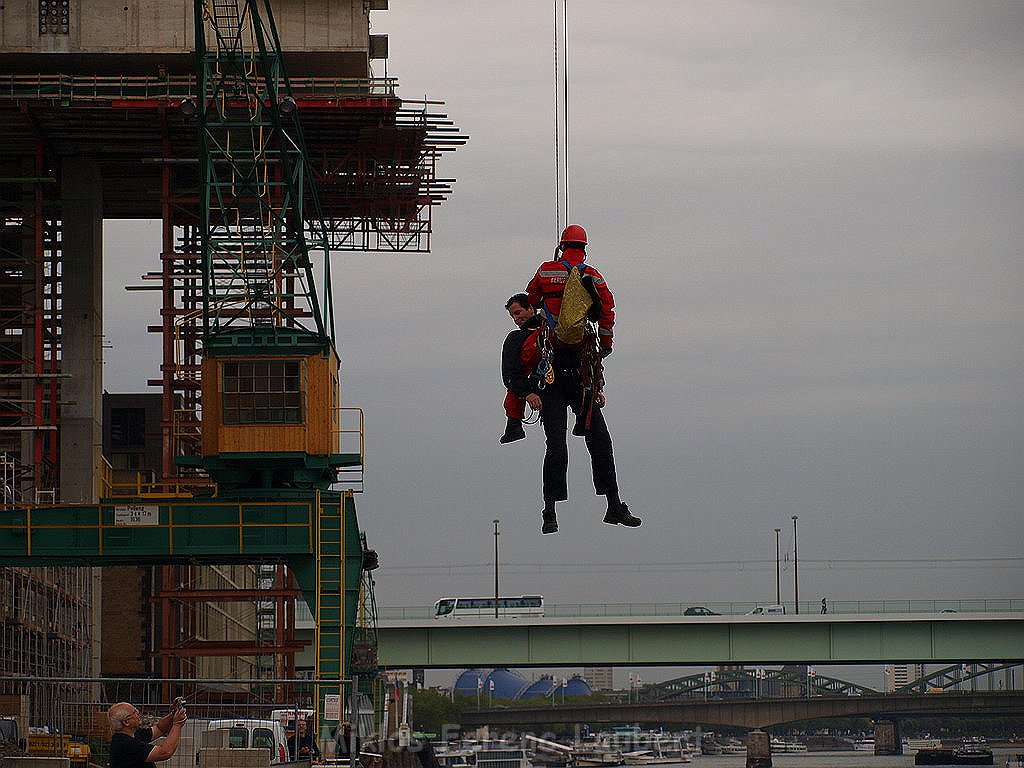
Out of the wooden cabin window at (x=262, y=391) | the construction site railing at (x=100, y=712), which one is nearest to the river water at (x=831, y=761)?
the wooden cabin window at (x=262, y=391)

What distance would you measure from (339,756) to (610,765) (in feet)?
300

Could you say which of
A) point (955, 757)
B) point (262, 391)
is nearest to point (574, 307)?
point (262, 391)

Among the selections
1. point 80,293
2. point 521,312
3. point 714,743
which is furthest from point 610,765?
point 521,312

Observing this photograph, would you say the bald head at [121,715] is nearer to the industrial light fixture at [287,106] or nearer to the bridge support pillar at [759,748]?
the industrial light fixture at [287,106]

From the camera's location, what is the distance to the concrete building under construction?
208 feet

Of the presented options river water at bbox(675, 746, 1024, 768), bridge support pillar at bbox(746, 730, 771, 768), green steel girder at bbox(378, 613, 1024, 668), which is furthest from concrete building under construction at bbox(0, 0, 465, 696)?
river water at bbox(675, 746, 1024, 768)

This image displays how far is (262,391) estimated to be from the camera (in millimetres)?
47875

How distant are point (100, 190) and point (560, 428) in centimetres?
5617

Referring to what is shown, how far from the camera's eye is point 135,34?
6781cm

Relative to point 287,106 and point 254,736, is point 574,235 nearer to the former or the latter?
point 254,736

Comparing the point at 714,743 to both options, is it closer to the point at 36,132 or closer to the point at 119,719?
the point at 36,132

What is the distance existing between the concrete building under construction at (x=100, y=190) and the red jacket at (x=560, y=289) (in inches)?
1825

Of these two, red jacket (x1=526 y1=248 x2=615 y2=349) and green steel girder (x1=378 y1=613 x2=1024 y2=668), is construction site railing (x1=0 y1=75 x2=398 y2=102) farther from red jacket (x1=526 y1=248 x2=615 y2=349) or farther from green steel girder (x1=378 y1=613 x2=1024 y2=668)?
red jacket (x1=526 y1=248 x2=615 y2=349)

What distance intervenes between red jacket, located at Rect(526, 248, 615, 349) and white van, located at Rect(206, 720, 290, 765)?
32.5 ft
